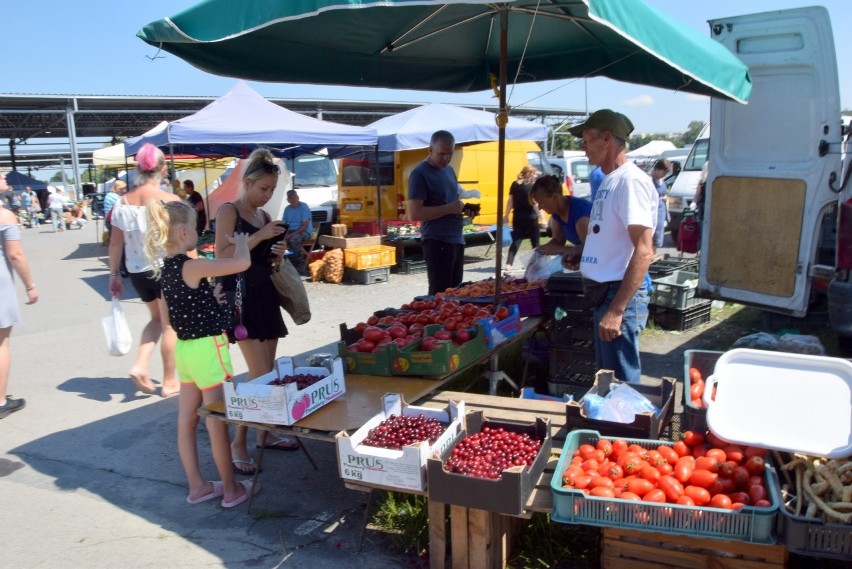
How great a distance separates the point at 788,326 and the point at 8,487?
665 centimetres

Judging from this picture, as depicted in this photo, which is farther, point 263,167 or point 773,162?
point 773,162

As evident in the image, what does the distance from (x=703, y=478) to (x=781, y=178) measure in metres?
3.54

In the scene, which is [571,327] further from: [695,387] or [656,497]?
[656,497]

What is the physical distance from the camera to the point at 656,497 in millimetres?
2445

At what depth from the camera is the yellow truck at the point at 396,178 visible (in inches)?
521

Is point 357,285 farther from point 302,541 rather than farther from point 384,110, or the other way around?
point 384,110

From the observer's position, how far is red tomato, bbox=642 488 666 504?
2.44 m

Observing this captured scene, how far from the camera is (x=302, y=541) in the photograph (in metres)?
3.36

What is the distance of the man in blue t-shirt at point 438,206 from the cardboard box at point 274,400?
229cm

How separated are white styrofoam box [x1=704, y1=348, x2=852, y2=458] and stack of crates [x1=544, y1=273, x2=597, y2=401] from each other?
5.68ft

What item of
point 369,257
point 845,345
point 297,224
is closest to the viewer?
point 845,345

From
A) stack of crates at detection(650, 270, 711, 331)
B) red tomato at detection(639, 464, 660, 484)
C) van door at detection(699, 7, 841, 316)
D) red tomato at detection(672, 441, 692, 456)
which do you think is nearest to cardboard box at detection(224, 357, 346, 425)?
red tomato at detection(639, 464, 660, 484)

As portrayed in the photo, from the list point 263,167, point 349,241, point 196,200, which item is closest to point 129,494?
point 263,167

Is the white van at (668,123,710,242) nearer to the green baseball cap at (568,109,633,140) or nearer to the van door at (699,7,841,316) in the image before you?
the van door at (699,7,841,316)
